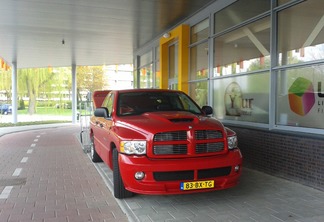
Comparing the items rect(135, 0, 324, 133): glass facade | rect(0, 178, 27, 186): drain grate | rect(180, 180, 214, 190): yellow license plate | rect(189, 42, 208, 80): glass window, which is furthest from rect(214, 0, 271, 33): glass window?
rect(0, 178, 27, 186): drain grate

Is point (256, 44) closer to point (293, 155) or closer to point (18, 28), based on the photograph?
point (293, 155)

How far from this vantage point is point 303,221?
4.33 metres

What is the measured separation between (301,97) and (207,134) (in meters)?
2.68

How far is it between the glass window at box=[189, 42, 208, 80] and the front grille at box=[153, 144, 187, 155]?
20.0 feet

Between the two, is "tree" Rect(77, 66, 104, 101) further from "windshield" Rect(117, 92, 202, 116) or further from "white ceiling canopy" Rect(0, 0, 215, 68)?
"windshield" Rect(117, 92, 202, 116)

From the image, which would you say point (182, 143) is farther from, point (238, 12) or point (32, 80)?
point (32, 80)

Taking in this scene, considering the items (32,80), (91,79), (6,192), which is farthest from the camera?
(91,79)

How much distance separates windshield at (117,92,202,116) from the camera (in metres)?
6.13

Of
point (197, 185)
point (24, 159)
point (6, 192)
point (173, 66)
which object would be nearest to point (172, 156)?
point (197, 185)

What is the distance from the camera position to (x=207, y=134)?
497cm

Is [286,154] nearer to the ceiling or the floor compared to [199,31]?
nearer to the floor

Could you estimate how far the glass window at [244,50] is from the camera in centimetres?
779

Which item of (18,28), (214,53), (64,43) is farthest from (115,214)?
(64,43)

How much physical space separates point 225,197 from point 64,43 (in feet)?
41.8
